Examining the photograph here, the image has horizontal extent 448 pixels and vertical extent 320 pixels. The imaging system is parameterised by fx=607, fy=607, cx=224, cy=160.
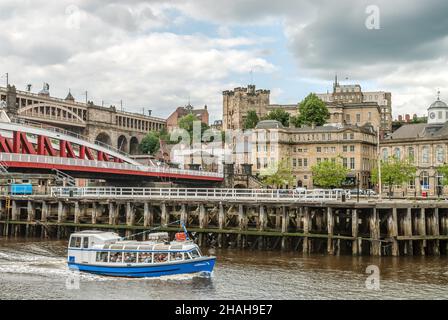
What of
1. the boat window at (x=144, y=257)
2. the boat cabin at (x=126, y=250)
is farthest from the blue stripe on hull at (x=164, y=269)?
the boat window at (x=144, y=257)

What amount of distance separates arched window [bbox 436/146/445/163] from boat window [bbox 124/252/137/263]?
3016 inches

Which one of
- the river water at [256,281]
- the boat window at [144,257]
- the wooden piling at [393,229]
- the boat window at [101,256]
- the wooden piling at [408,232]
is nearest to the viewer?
the river water at [256,281]

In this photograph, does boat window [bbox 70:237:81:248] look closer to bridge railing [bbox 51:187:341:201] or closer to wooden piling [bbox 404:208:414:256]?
bridge railing [bbox 51:187:341:201]

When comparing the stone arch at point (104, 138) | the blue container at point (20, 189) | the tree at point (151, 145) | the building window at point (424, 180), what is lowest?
the blue container at point (20, 189)

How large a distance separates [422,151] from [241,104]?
8097 centimetres

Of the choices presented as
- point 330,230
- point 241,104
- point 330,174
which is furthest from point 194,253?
point 241,104

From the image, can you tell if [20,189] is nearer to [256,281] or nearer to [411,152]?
[256,281]

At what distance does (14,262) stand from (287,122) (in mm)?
120082

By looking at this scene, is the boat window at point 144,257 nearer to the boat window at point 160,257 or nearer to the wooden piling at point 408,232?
the boat window at point 160,257

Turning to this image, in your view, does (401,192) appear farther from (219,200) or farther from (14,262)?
(14,262)

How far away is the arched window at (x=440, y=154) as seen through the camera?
105m

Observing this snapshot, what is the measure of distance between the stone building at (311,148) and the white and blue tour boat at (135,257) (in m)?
83.9

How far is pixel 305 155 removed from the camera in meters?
128
